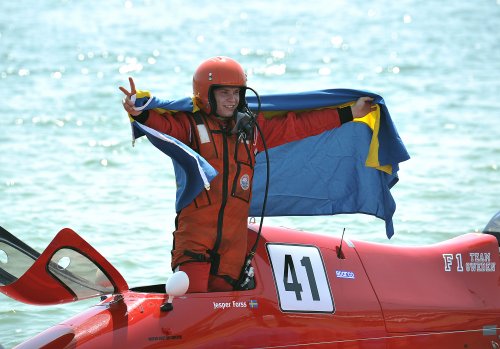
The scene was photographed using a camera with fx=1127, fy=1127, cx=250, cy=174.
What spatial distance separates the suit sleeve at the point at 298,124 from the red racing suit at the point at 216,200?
33 centimetres

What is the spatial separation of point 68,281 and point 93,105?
37.3 feet

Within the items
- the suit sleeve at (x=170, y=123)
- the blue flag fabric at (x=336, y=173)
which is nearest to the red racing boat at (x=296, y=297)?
the blue flag fabric at (x=336, y=173)

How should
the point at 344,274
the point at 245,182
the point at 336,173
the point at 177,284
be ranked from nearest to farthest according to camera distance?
the point at 177,284, the point at 245,182, the point at 344,274, the point at 336,173

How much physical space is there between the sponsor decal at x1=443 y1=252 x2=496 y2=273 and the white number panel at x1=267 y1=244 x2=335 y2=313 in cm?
93

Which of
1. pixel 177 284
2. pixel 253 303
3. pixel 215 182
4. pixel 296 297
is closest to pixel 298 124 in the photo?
pixel 215 182

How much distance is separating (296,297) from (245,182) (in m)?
0.74

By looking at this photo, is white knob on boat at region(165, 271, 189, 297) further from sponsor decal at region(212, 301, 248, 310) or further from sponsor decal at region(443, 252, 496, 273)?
sponsor decal at region(443, 252, 496, 273)

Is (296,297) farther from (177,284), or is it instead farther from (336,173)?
(336,173)

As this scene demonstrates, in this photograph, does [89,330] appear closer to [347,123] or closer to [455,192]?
[347,123]

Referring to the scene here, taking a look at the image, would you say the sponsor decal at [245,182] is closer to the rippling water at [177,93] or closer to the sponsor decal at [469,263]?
the sponsor decal at [469,263]

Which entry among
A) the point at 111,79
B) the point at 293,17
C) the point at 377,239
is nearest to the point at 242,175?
the point at 377,239

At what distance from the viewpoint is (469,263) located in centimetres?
725

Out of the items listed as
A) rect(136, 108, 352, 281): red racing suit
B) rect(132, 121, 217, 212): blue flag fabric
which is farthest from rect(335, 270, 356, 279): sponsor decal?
rect(132, 121, 217, 212): blue flag fabric

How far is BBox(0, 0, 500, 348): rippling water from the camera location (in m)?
11.6
